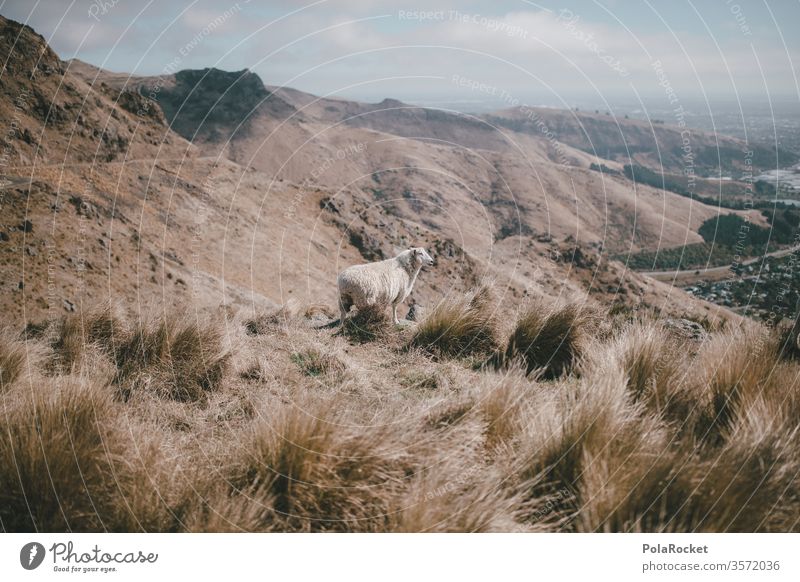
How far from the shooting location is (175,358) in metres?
5.81

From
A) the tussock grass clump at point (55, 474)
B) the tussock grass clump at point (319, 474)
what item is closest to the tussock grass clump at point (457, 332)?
the tussock grass clump at point (319, 474)

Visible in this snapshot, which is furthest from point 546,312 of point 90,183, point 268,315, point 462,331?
point 90,183

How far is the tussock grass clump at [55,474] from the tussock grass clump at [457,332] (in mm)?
4357

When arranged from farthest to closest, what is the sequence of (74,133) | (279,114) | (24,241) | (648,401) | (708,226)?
(279,114), (708,226), (74,133), (24,241), (648,401)

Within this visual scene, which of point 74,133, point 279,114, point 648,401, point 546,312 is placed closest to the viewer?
point 648,401

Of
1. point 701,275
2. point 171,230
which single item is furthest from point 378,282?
point 701,275

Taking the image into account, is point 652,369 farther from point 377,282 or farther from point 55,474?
point 377,282

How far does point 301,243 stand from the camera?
98.2ft

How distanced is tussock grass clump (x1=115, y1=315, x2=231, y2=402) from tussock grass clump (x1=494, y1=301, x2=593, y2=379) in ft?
12.7

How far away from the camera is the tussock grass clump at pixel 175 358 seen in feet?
17.3

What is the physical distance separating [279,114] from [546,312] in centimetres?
13510

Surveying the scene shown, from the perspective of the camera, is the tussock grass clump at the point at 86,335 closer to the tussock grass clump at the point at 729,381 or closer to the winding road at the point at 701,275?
the tussock grass clump at the point at 729,381

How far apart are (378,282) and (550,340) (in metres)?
4.01

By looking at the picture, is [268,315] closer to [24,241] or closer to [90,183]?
[24,241]
